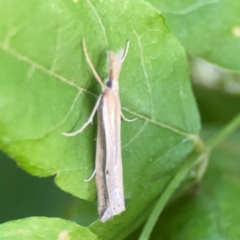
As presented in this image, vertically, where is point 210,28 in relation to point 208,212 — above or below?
above

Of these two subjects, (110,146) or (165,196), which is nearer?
(110,146)

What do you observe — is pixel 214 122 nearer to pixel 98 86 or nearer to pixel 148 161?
pixel 148 161

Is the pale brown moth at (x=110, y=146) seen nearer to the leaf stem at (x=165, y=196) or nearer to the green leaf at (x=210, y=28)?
the leaf stem at (x=165, y=196)

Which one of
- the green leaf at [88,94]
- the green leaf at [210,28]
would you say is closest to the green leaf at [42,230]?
the green leaf at [88,94]

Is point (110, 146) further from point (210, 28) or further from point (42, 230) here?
point (210, 28)

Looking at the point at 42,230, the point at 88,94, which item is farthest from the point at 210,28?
the point at 42,230

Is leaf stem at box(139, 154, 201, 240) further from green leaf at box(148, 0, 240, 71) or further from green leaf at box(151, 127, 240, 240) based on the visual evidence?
green leaf at box(148, 0, 240, 71)

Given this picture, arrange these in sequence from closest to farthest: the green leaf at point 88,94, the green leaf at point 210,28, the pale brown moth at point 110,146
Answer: the green leaf at point 88,94 → the pale brown moth at point 110,146 → the green leaf at point 210,28
